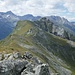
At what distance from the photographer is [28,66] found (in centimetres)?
7600

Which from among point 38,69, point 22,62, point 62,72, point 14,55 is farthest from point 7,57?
point 62,72

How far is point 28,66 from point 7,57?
12208 millimetres

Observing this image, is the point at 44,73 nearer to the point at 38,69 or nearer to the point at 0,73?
the point at 38,69

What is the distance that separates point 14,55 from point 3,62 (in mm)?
10698

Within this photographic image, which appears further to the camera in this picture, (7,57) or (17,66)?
(7,57)

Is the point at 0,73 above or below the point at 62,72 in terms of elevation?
above

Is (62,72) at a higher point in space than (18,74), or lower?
lower

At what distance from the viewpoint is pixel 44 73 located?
74.9 metres

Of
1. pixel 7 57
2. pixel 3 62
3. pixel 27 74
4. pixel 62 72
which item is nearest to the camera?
pixel 27 74

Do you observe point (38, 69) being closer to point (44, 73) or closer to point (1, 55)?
point (44, 73)

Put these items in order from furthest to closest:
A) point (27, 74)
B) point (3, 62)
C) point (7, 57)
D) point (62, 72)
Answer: point (62, 72) → point (7, 57) → point (3, 62) → point (27, 74)

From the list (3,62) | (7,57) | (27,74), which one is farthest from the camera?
(7,57)

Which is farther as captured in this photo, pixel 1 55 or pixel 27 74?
pixel 1 55

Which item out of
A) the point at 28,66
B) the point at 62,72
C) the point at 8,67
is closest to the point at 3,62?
the point at 8,67
